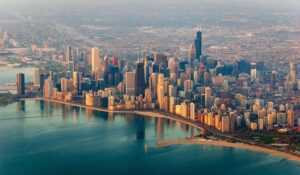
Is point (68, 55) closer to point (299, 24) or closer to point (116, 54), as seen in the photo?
point (116, 54)

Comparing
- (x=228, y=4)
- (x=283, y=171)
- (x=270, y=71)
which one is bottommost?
(x=283, y=171)

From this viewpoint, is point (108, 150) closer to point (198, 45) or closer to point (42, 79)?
point (42, 79)

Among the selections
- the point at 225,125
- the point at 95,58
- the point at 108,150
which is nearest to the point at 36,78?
the point at 95,58

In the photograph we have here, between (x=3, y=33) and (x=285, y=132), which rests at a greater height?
(x=3, y=33)

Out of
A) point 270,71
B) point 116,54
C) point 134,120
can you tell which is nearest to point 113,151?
point 134,120

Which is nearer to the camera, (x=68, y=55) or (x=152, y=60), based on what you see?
(x=152, y=60)
